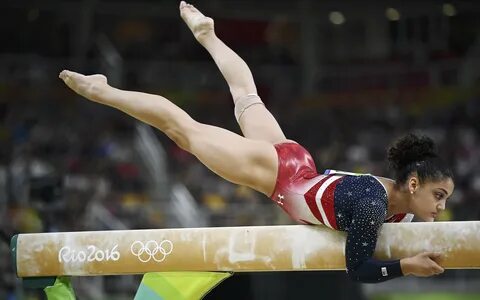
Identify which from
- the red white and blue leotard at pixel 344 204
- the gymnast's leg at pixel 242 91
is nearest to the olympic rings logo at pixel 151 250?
the red white and blue leotard at pixel 344 204

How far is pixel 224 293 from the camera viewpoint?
4.86 meters

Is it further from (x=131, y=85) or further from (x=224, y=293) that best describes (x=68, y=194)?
(x=224, y=293)

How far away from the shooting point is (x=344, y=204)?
3.35 meters

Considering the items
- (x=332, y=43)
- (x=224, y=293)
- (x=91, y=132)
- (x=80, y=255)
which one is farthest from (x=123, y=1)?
(x=80, y=255)

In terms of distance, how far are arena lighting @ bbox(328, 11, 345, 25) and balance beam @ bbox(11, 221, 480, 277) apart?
8.56 meters

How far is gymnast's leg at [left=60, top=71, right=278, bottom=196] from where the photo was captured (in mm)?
3678

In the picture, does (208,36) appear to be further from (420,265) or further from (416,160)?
(420,265)

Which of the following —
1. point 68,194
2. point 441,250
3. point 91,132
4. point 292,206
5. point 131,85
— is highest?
point 131,85

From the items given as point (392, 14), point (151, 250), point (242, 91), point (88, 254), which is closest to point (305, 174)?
point (242, 91)

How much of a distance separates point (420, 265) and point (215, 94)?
7926 millimetres

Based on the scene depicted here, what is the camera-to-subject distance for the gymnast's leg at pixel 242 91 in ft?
12.9

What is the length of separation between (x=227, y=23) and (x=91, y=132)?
2722mm

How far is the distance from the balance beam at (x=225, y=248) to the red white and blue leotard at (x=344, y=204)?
13 cm

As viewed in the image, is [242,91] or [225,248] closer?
[225,248]
